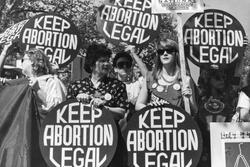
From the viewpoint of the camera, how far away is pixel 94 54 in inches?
139

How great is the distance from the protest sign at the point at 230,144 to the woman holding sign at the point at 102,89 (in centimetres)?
67

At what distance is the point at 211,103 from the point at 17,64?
5.30ft

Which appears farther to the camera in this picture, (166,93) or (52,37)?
(52,37)

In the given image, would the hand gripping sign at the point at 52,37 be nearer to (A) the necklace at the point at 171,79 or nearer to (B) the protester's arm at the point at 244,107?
(A) the necklace at the point at 171,79

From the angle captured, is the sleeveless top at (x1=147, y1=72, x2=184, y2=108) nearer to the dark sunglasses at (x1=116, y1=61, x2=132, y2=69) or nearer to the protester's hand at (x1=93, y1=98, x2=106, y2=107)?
the dark sunglasses at (x1=116, y1=61, x2=132, y2=69)

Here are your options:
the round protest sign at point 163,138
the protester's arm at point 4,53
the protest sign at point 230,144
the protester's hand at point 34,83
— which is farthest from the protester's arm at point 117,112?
the protester's arm at point 4,53

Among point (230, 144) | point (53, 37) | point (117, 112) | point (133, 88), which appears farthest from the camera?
point (53, 37)

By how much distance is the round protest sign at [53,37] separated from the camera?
3.68 metres

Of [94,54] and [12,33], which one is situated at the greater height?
[12,33]

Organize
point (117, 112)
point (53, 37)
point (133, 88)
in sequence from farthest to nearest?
point (53, 37) < point (133, 88) < point (117, 112)

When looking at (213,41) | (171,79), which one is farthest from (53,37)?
(213,41)

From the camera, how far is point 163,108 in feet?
11.1

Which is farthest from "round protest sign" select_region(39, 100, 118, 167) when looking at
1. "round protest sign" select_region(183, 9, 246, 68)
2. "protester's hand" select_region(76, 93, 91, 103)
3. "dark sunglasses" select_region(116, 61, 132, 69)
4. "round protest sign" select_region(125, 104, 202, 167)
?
"round protest sign" select_region(183, 9, 246, 68)

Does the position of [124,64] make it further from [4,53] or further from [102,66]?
[4,53]
